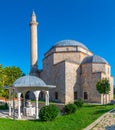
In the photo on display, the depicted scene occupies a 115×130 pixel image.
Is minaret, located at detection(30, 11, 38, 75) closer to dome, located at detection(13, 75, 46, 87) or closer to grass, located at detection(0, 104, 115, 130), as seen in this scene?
dome, located at detection(13, 75, 46, 87)

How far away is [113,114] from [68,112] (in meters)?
3.76

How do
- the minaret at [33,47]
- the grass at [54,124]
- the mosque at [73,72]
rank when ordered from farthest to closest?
the minaret at [33,47], the mosque at [73,72], the grass at [54,124]

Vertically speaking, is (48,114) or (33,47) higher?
(33,47)

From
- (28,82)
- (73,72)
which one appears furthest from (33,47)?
(28,82)

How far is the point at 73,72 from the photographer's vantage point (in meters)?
27.3

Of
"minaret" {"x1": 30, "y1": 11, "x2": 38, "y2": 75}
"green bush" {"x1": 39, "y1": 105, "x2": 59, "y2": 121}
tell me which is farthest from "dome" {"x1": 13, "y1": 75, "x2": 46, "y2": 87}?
"minaret" {"x1": 30, "y1": 11, "x2": 38, "y2": 75}

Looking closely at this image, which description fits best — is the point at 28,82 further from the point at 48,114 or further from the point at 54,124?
the point at 54,124

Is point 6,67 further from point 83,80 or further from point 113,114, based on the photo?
point 113,114

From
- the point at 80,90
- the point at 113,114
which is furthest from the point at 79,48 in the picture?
the point at 113,114

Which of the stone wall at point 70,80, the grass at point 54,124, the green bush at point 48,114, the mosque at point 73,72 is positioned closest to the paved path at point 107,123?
the grass at point 54,124

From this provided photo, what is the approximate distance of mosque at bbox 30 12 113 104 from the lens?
86.5 ft

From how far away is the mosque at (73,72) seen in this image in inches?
1038

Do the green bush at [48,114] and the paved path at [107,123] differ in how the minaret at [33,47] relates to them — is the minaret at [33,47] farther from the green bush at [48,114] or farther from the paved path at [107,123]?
the paved path at [107,123]

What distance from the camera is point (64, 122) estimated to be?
1429cm
